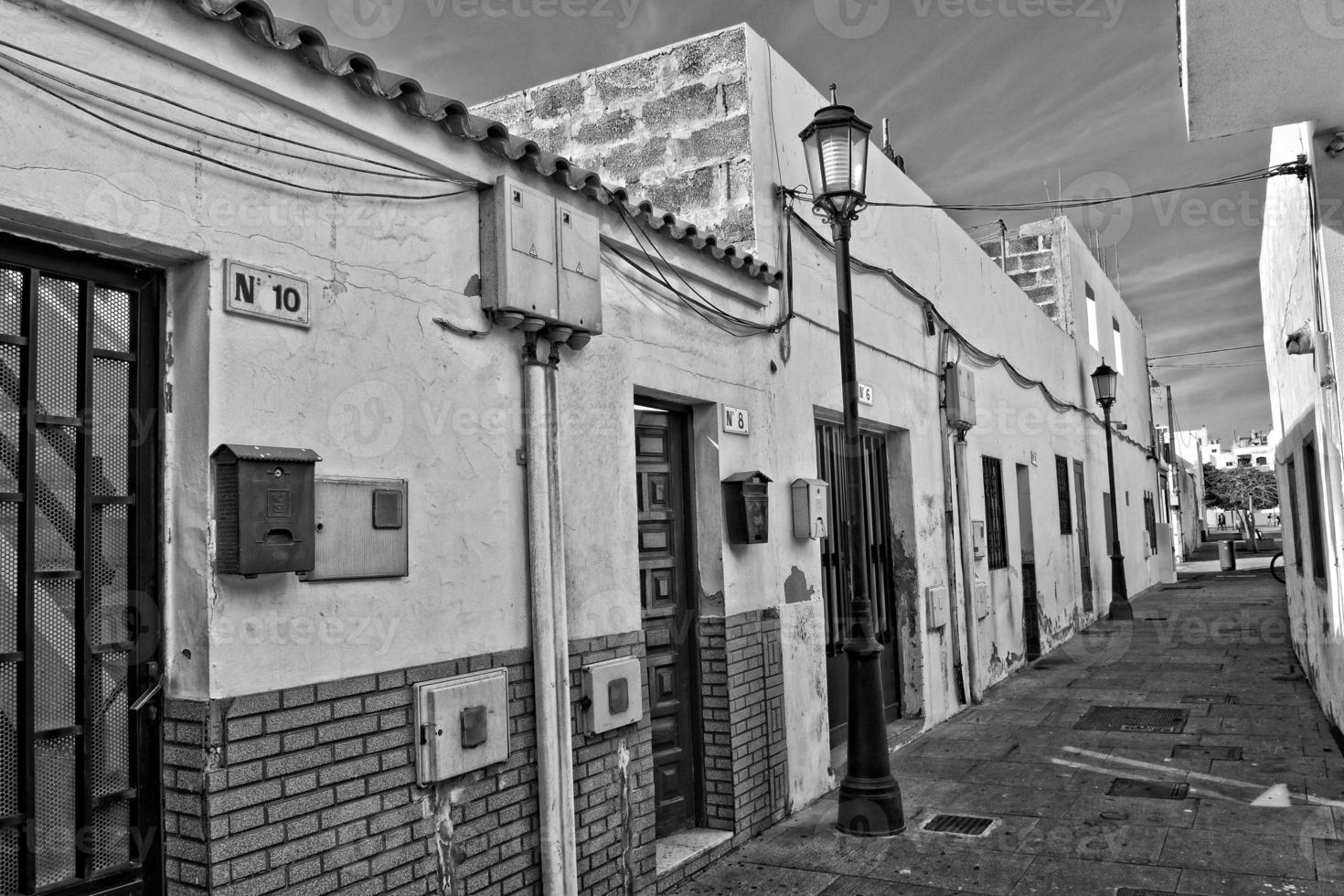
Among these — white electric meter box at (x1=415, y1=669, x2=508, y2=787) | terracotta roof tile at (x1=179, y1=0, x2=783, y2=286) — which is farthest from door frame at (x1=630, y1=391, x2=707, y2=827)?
white electric meter box at (x1=415, y1=669, x2=508, y2=787)

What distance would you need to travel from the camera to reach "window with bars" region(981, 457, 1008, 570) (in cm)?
1172

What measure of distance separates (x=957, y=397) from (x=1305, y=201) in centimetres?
369

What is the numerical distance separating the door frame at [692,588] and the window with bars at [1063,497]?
36.5ft

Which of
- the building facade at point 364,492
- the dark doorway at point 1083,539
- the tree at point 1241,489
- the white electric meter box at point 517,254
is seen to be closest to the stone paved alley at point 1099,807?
the building facade at point 364,492

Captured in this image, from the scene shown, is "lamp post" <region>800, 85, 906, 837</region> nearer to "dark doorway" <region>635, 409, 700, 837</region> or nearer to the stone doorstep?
the stone doorstep

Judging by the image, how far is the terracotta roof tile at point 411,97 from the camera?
3.31 m

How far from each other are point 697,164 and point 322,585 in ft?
15.0

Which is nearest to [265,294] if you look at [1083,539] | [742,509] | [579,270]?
[579,270]

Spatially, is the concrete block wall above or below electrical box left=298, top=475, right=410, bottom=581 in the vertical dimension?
above

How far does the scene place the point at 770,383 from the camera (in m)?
6.73

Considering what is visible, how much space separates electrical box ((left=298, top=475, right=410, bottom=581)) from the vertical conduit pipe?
0.82 meters

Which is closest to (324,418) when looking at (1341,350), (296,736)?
(296,736)

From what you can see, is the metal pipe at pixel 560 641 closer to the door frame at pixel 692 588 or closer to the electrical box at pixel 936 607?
the door frame at pixel 692 588

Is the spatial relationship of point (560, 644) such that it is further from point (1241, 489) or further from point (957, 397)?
point (1241, 489)
